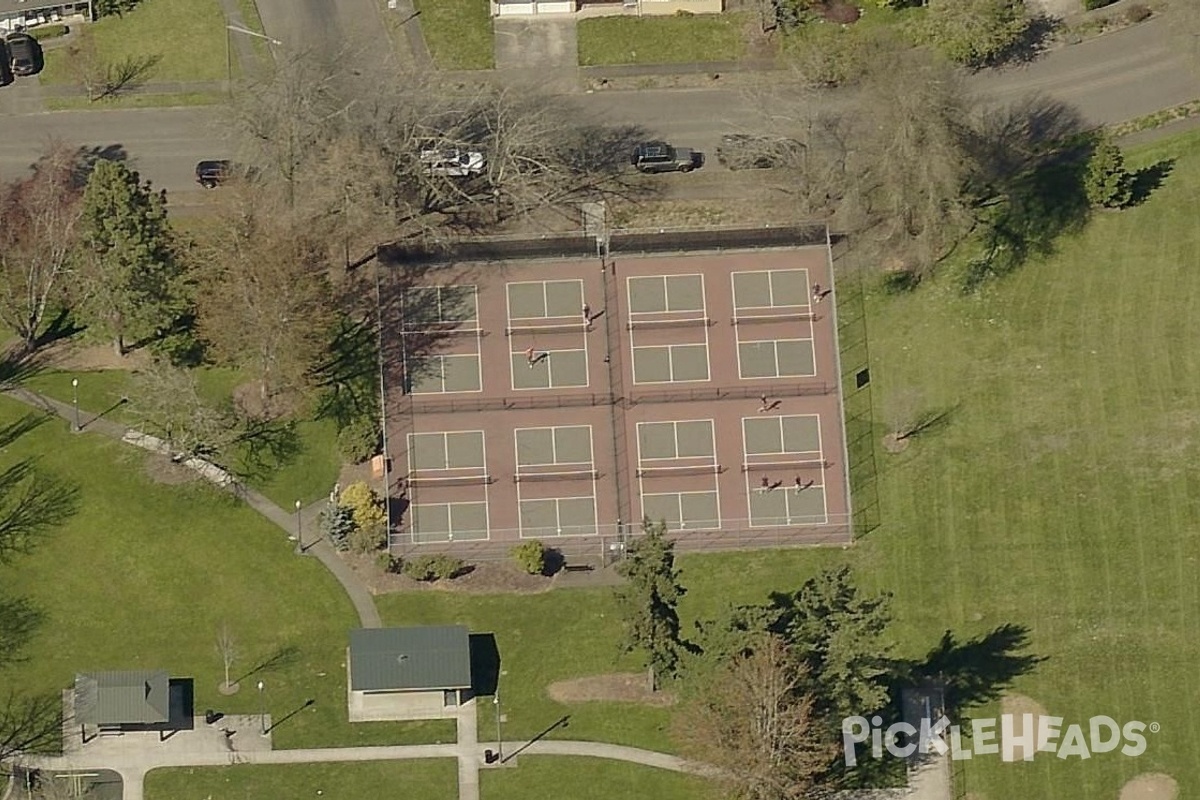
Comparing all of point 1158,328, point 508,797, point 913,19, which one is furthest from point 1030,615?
point 913,19

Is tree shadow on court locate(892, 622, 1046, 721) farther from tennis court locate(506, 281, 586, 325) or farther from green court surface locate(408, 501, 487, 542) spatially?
tennis court locate(506, 281, 586, 325)

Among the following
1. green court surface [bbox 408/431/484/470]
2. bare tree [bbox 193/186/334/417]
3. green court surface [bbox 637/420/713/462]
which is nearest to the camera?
bare tree [bbox 193/186/334/417]

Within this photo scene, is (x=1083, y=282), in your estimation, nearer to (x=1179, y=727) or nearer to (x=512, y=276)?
(x=1179, y=727)

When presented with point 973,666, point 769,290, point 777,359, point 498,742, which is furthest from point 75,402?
point 973,666

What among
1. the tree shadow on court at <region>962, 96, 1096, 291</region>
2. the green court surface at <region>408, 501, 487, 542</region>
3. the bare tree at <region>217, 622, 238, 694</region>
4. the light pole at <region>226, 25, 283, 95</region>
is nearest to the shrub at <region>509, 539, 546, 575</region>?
the green court surface at <region>408, 501, 487, 542</region>

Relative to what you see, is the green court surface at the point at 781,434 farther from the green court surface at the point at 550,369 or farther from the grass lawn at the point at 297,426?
the grass lawn at the point at 297,426

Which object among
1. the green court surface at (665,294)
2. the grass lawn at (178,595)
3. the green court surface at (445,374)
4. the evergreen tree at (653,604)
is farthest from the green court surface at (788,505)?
the grass lawn at (178,595)
